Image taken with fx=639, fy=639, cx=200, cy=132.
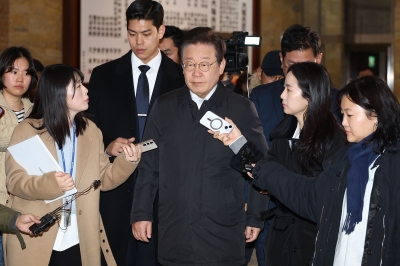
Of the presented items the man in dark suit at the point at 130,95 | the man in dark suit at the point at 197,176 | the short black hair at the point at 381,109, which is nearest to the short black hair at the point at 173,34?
the man in dark suit at the point at 130,95

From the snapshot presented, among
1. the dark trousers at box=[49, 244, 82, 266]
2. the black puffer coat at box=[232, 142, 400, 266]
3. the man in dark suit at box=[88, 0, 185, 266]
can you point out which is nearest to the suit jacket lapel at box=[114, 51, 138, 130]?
the man in dark suit at box=[88, 0, 185, 266]

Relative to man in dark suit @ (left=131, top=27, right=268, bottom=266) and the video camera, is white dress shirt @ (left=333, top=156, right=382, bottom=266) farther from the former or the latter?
the video camera

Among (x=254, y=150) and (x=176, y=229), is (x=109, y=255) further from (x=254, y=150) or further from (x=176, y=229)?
(x=254, y=150)

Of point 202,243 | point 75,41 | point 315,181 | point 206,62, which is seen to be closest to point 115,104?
point 206,62

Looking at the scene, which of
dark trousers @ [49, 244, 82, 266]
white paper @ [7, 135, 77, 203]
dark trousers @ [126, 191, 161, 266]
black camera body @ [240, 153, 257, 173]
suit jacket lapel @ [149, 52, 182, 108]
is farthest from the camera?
suit jacket lapel @ [149, 52, 182, 108]

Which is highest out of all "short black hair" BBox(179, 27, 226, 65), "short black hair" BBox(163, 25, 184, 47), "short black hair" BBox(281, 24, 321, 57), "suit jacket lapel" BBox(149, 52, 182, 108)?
"short black hair" BBox(163, 25, 184, 47)

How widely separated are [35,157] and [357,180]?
1.56 meters

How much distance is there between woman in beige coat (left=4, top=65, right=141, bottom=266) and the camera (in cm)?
315

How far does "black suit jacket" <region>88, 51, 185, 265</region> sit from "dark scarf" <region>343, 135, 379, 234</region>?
1.63m

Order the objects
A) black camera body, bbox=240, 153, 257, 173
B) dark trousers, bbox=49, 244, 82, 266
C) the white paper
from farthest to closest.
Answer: dark trousers, bbox=49, 244, 82, 266, the white paper, black camera body, bbox=240, 153, 257, 173

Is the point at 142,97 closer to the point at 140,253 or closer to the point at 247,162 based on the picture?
the point at 140,253

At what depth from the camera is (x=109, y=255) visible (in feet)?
11.1

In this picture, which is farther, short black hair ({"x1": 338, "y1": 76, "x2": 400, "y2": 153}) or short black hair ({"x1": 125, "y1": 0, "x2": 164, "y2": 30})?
short black hair ({"x1": 125, "y1": 0, "x2": 164, "y2": 30})

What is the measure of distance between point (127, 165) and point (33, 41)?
436 cm
